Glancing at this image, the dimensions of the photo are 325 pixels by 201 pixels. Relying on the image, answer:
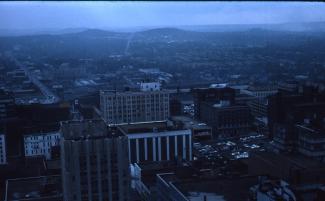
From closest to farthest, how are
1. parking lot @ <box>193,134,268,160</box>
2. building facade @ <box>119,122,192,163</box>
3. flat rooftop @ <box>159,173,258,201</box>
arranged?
flat rooftop @ <box>159,173,258,201</box> → building facade @ <box>119,122,192,163</box> → parking lot @ <box>193,134,268,160</box>

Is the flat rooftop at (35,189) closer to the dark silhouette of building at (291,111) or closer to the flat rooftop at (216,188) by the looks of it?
the flat rooftop at (216,188)

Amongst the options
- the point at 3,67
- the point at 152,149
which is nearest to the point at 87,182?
the point at 152,149

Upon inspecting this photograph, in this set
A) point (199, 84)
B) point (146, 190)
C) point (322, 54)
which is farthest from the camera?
point (199, 84)

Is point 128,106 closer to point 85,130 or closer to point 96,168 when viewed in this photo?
point 85,130

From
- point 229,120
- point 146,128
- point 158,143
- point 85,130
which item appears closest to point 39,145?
point 146,128

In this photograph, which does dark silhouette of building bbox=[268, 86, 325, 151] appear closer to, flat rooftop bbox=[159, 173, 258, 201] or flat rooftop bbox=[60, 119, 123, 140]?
flat rooftop bbox=[159, 173, 258, 201]

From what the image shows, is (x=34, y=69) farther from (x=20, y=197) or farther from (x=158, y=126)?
(x=20, y=197)

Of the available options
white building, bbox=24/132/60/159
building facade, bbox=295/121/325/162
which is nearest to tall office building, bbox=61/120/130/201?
building facade, bbox=295/121/325/162
